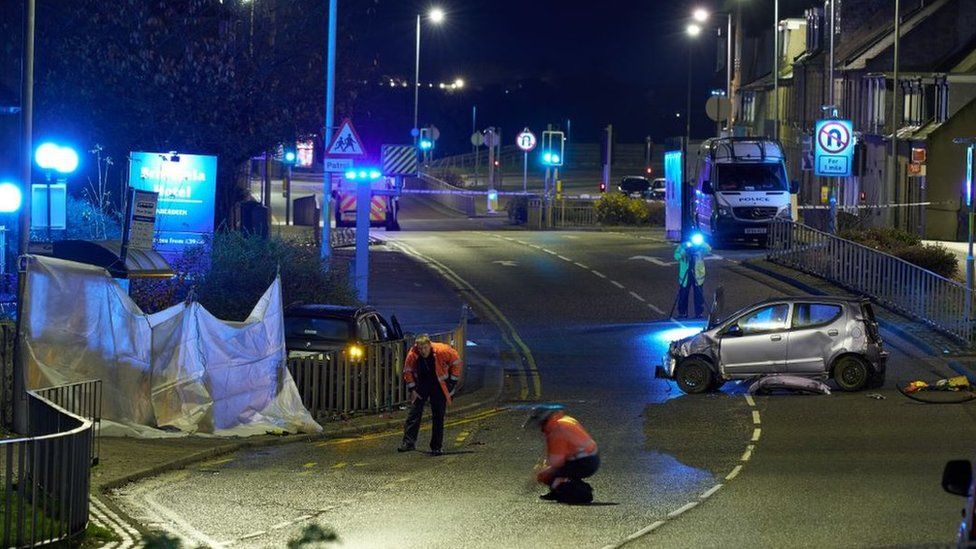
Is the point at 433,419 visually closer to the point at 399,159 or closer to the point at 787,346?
the point at 787,346

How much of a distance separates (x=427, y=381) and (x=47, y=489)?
6601 millimetres

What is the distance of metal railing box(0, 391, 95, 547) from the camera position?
10.4 m

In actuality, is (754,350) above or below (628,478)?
above

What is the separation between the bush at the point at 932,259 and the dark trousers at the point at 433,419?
1796cm

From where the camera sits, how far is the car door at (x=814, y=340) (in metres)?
21.5

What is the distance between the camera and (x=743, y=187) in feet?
136

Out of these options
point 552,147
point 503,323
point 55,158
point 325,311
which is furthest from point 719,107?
point 55,158

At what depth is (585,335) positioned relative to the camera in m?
28.0

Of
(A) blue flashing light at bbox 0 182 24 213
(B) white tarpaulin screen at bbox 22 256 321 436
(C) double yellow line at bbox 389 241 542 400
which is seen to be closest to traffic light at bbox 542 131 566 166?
(C) double yellow line at bbox 389 241 542 400

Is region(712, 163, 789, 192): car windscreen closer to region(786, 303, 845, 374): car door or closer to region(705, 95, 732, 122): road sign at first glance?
region(705, 95, 732, 122): road sign

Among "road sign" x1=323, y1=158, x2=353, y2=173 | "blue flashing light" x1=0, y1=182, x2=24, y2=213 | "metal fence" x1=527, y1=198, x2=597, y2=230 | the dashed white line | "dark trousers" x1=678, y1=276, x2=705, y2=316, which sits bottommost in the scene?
the dashed white line

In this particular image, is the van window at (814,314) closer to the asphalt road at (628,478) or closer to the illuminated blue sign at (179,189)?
the asphalt road at (628,478)

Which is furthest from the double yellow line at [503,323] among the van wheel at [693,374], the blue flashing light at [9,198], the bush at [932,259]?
the bush at [932,259]

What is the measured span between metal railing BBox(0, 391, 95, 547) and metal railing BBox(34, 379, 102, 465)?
284 centimetres
